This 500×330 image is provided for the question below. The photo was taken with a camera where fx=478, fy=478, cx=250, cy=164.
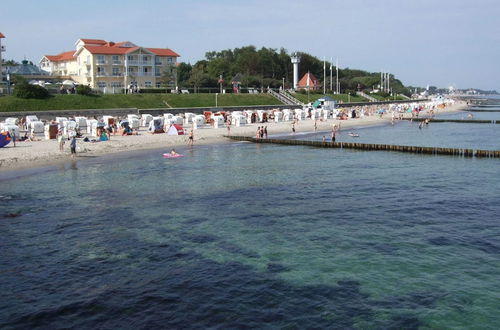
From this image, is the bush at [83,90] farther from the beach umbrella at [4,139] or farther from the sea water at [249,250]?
the sea water at [249,250]

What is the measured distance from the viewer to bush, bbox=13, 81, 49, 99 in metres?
65.8

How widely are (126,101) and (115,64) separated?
23.6m

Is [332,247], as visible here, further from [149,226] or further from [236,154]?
[236,154]

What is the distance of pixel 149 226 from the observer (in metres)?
19.5

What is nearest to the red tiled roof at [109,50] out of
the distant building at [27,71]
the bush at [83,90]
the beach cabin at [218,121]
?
the distant building at [27,71]

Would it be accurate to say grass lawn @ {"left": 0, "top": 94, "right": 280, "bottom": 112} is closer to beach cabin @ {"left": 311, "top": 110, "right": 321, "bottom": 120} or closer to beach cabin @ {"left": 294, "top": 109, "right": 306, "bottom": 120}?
beach cabin @ {"left": 294, "top": 109, "right": 306, "bottom": 120}

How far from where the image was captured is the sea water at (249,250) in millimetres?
12273

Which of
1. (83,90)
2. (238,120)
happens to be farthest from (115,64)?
(238,120)

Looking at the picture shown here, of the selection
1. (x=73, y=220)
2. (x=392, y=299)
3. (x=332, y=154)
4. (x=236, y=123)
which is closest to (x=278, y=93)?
(x=236, y=123)

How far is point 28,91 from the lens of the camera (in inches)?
2596

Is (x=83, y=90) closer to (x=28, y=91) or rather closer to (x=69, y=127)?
(x=28, y=91)

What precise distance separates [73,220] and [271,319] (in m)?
11.5

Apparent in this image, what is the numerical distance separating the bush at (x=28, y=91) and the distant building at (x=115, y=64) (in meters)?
22.8

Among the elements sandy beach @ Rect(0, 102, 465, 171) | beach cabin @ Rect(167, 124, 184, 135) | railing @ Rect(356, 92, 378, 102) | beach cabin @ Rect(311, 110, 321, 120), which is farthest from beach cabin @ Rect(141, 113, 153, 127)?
railing @ Rect(356, 92, 378, 102)
